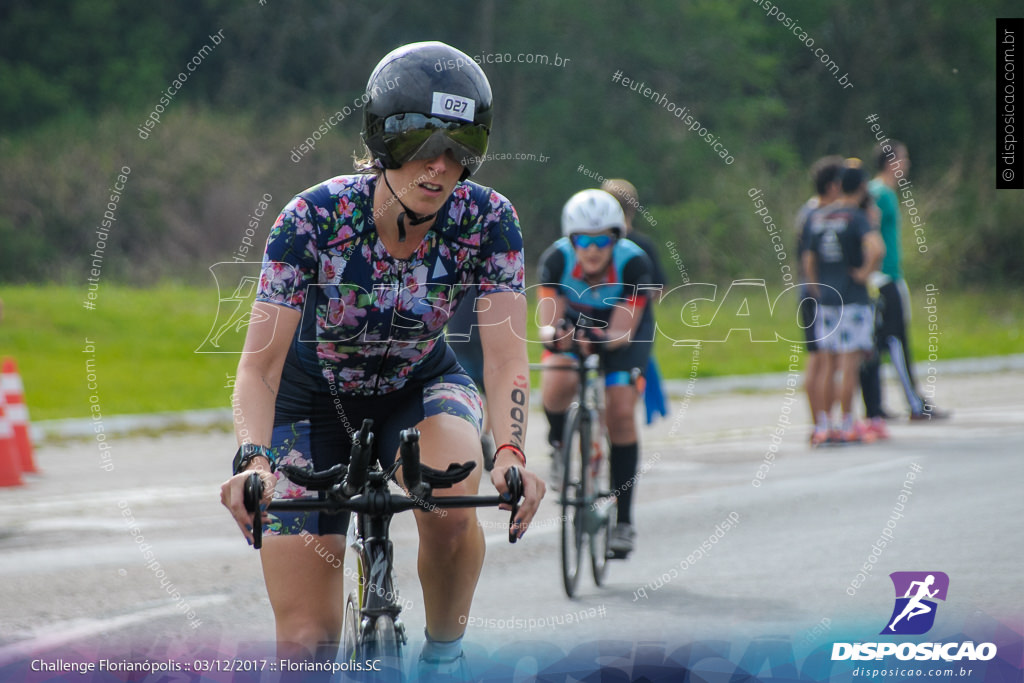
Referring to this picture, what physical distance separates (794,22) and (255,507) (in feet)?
122

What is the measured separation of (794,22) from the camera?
3772 cm

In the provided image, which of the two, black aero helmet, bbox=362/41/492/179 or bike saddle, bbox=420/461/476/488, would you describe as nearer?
bike saddle, bbox=420/461/476/488

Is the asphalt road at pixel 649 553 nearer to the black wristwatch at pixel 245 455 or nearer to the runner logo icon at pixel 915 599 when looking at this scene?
the runner logo icon at pixel 915 599

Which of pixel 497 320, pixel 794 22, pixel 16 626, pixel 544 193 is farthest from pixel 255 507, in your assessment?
pixel 794 22

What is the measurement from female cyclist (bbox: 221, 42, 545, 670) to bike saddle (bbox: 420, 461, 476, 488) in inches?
4.3

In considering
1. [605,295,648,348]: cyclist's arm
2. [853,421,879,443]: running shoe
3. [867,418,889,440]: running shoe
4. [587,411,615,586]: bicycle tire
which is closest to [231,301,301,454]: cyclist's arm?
[587,411,615,586]: bicycle tire

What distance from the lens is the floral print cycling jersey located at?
3.34 meters

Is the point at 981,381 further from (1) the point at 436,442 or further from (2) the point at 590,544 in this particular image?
(1) the point at 436,442

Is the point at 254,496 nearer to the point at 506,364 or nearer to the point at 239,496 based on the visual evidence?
the point at 239,496

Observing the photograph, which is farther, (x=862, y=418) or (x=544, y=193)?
(x=544, y=193)

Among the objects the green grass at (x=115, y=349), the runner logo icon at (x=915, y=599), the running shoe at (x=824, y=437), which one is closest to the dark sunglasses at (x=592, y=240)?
the runner logo icon at (x=915, y=599)

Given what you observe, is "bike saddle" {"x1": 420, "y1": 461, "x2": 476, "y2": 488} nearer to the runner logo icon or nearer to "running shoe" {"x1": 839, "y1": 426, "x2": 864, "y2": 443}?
the runner logo icon

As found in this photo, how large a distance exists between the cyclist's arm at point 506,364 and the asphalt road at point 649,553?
212cm

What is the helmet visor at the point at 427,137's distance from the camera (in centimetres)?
317
